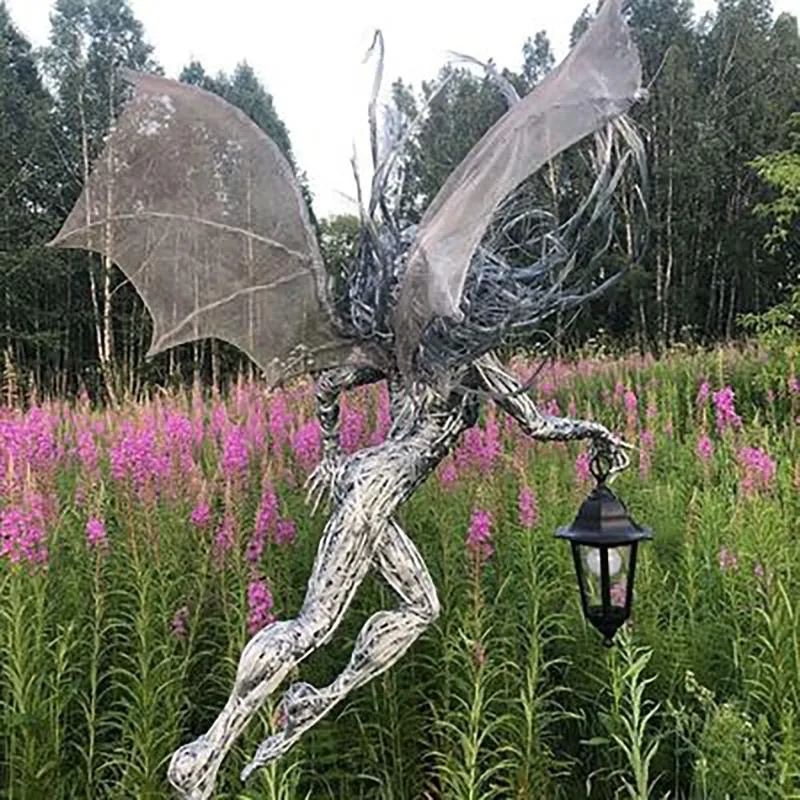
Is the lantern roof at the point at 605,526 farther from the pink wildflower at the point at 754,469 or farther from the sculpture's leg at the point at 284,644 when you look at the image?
the pink wildflower at the point at 754,469

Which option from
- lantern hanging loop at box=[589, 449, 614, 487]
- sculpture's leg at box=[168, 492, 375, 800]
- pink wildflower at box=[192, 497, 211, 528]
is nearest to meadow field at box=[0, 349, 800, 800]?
pink wildflower at box=[192, 497, 211, 528]

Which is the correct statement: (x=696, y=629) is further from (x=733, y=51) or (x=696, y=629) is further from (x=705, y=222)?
(x=733, y=51)

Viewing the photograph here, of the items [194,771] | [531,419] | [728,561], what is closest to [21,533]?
[194,771]

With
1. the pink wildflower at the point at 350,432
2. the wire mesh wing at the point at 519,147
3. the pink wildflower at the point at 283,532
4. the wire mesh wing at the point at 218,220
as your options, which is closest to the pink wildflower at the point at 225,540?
the pink wildflower at the point at 283,532

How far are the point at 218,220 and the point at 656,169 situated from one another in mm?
18733

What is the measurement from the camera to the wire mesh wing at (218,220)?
209cm

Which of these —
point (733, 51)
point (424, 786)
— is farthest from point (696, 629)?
point (733, 51)

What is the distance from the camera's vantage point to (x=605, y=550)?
213cm

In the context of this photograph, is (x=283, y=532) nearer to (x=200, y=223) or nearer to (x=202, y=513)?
(x=202, y=513)

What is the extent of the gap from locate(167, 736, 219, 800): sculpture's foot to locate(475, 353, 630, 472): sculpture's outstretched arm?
889 millimetres

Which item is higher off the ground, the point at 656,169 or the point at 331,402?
the point at 656,169

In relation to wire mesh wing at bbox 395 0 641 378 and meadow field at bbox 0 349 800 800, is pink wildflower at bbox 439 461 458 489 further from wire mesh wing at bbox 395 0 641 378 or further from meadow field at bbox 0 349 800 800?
wire mesh wing at bbox 395 0 641 378

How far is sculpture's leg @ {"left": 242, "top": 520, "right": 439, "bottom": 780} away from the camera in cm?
197

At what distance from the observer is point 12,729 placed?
2.89m
